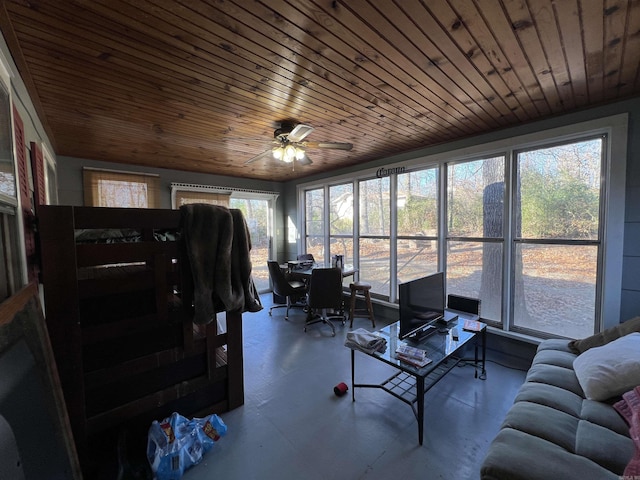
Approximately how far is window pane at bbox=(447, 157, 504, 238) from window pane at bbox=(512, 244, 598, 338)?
40 centimetres

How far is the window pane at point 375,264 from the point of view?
424 centimetres

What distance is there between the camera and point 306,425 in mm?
1973

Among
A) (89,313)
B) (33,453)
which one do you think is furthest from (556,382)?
(89,313)

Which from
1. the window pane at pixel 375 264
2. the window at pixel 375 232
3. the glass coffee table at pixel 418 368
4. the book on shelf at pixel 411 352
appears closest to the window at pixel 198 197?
the window at pixel 375 232

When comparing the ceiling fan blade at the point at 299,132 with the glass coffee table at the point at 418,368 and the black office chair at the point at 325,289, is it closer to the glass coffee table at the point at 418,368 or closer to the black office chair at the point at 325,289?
the black office chair at the point at 325,289

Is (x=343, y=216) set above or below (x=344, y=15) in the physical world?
below

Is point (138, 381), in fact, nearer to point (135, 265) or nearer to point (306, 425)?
point (135, 265)

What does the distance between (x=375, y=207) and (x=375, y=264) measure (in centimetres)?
92

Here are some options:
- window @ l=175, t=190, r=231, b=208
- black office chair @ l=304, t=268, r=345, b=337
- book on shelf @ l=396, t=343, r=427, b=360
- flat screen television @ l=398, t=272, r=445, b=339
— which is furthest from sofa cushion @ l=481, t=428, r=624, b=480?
window @ l=175, t=190, r=231, b=208

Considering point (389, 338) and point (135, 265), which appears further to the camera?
point (389, 338)

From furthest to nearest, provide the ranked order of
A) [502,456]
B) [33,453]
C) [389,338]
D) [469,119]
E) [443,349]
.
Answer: [469,119]
[389,338]
[443,349]
[502,456]
[33,453]

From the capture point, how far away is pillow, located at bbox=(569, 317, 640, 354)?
184 centimetres

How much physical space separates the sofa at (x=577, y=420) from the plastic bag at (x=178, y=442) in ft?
5.15

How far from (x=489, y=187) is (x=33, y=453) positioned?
12.7ft
